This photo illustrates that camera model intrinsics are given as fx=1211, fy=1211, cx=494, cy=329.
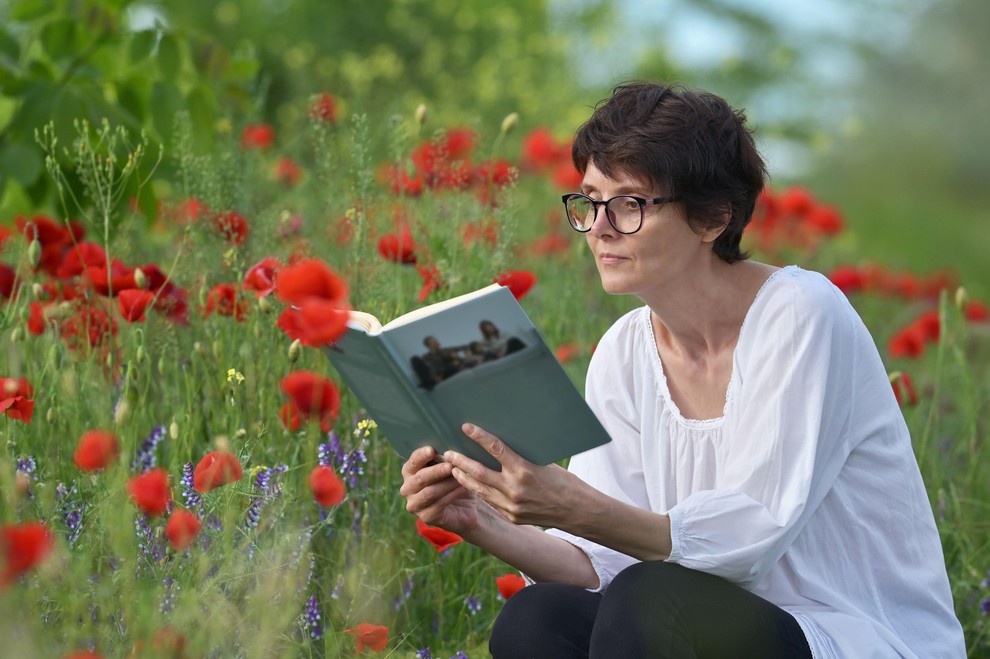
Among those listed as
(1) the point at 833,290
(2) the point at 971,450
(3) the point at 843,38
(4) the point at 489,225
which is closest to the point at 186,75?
(4) the point at 489,225

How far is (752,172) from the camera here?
1903 millimetres

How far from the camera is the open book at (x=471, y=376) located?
1.42 meters

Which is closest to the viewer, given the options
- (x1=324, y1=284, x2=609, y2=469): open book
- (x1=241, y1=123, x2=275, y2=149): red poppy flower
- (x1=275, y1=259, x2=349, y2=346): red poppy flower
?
(x1=275, y1=259, x2=349, y2=346): red poppy flower

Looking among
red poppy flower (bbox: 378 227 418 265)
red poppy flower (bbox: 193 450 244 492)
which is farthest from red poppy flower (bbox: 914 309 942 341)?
red poppy flower (bbox: 193 450 244 492)

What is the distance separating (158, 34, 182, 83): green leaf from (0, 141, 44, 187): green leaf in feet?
1.13

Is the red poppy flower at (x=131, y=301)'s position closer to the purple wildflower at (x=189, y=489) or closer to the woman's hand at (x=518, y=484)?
the purple wildflower at (x=189, y=489)

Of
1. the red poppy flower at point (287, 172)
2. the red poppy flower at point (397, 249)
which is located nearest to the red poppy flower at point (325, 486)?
the red poppy flower at point (397, 249)

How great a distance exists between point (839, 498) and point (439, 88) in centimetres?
600

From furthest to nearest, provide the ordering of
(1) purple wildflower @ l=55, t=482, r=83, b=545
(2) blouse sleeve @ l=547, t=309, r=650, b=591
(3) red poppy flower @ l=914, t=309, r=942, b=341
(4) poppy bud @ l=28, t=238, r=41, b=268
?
(3) red poppy flower @ l=914, t=309, r=942, b=341
(4) poppy bud @ l=28, t=238, r=41, b=268
(2) blouse sleeve @ l=547, t=309, r=650, b=591
(1) purple wildflower @ l=55, t=482, r=83, b=545

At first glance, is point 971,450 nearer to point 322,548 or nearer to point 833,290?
point 833,290

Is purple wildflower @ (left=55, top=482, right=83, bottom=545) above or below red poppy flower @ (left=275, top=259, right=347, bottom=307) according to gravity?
below

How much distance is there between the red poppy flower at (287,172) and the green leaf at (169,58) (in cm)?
105

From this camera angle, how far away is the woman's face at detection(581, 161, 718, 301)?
1795 millimetres

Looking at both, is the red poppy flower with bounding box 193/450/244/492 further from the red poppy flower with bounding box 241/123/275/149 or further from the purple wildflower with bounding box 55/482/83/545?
the red poppy flower with bounding box 241/123/275/149
